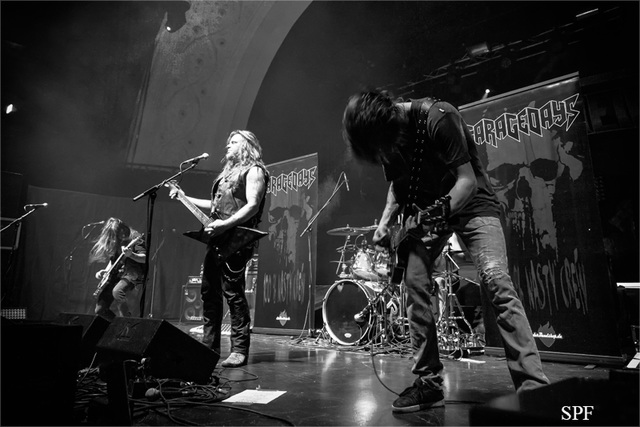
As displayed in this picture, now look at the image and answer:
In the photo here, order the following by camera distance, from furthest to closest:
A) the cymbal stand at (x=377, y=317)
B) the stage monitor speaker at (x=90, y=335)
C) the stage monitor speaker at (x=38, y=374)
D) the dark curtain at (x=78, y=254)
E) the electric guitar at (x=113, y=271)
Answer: the dark curtain at (x=78, y=254), the electric guitar at (x=113, y=271), the cymbal stand at (x=377, y=317), the stage monitor speaker at (x=90, y=335), the stage monitor speaker at (x=38, y=374)

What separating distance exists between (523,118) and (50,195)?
9149mm

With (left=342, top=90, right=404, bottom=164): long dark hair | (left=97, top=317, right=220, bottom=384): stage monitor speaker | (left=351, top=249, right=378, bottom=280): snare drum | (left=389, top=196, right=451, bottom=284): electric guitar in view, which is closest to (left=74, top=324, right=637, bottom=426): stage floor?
(left=97, top=317, right=220, bottom=384): stage monitor speaker

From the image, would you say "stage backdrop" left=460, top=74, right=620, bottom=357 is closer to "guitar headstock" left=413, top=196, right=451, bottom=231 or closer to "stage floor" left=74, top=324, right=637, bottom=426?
"stage floor" left=74, top=324, right=637, bottom=426

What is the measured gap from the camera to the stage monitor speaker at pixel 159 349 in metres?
2.17

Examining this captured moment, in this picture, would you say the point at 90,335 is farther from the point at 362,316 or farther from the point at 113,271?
the point at 362,316

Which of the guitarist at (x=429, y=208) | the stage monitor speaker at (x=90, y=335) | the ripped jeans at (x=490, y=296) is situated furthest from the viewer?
the stage monitor speaker at (x=90, y=335)

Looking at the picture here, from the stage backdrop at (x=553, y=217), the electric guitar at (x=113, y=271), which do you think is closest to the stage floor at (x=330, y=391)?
the stage backdrop at (x=553, y=217)

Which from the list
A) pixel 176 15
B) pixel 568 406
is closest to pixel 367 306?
pixel 568 406

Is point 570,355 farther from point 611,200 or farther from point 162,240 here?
point 162,240

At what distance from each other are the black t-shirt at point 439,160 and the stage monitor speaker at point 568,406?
1247 mm

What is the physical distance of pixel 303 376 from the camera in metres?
3.03

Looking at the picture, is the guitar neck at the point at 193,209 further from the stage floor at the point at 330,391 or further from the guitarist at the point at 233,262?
the stage floor at the point at 330,391

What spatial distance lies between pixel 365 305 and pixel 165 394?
375 centimetres

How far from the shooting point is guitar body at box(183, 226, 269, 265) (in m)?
3.42
